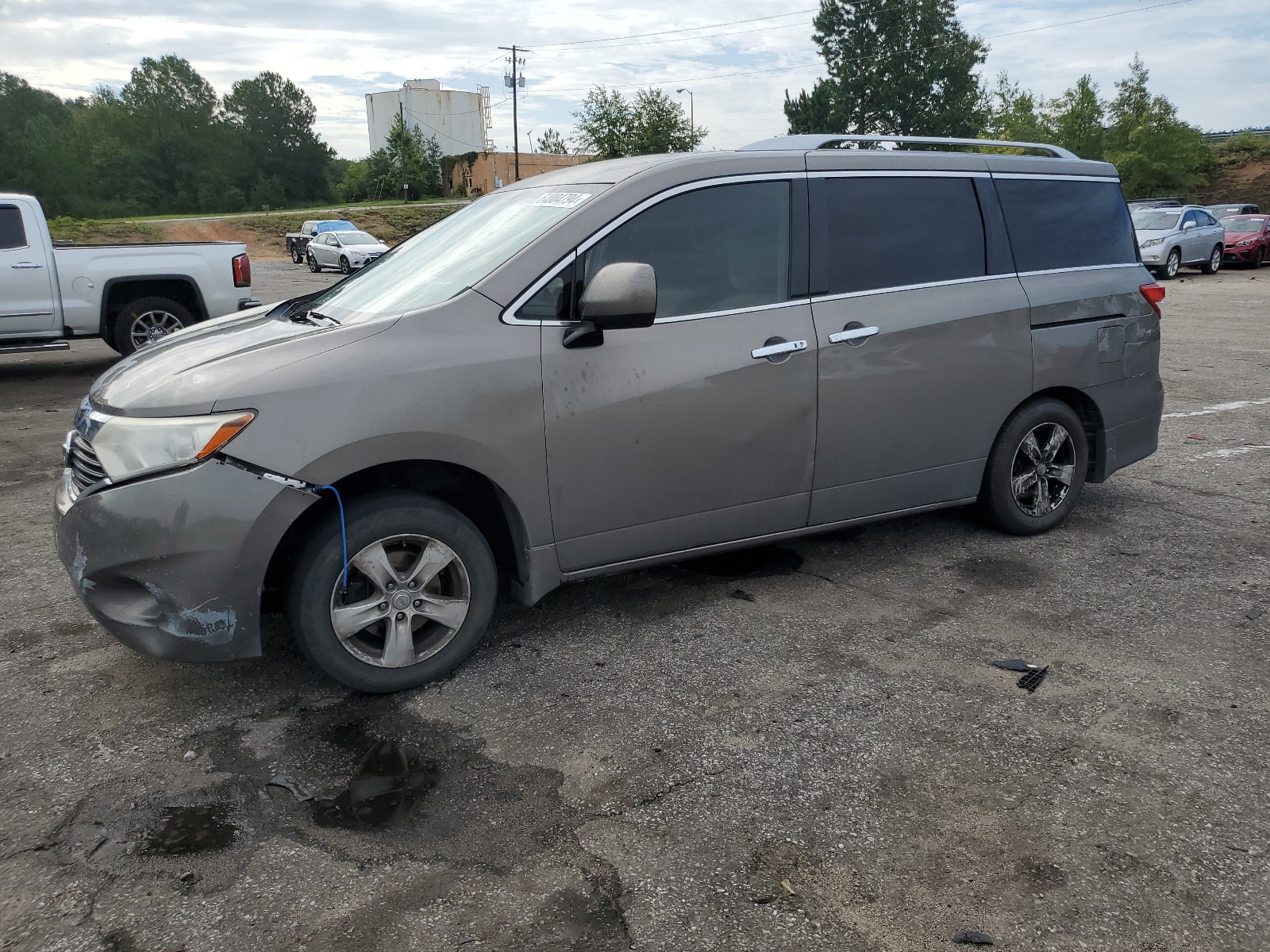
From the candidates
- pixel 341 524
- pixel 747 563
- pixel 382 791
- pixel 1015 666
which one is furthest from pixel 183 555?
pixel 1015 666

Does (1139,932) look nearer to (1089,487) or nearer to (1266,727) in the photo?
(1266,727)

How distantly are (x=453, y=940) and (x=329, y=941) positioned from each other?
0.30 m

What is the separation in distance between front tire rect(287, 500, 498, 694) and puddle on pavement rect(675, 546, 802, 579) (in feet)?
4.65

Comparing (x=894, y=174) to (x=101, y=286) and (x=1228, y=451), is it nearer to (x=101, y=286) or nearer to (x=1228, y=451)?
(x=1228, y=451)

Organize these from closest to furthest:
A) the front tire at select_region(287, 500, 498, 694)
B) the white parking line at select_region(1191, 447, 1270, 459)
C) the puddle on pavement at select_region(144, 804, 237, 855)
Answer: the puddle on pavement at select_region(144, 804, 237, 855) < the front tire at select_region(287, 500, 498, 694) < the white parking line at select_region(1191, 447, 1270, 459)

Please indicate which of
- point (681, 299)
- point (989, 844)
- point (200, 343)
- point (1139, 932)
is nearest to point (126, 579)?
point (200, 343)

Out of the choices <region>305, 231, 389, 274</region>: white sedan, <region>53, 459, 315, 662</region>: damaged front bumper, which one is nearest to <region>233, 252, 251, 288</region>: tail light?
<region>53, 459, 315, 662</region>: damaged front bumper

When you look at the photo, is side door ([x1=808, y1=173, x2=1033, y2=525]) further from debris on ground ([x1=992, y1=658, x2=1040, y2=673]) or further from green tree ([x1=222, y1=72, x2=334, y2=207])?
green tree ([x1=222, y1=72, x2=334, y2=207])

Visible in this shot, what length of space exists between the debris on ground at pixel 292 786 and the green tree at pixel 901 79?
246ft

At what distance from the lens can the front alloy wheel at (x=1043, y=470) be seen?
5.14 m

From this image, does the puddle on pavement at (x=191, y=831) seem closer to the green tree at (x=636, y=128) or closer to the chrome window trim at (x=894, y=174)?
the chrome window trim at (x=894, y=174)

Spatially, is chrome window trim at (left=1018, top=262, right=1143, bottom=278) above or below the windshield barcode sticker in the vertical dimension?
below

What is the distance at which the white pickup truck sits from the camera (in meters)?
10.1

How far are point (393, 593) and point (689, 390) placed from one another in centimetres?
139
